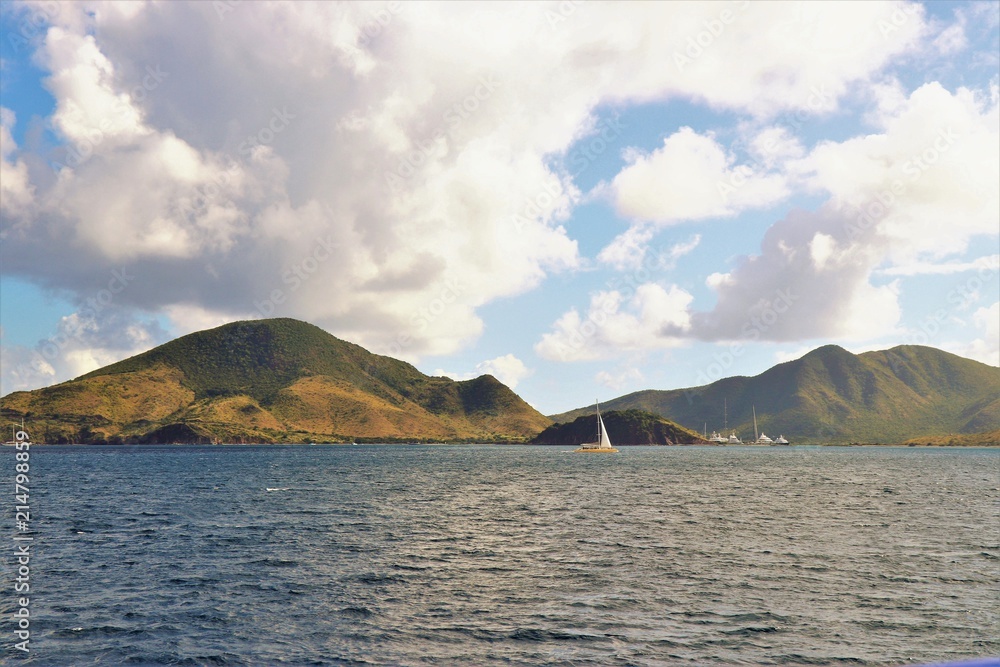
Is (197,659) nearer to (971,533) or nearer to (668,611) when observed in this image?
(668,611)

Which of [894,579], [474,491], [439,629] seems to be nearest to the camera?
[439,629]

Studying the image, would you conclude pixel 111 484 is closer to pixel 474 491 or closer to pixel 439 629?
pixel 474 491

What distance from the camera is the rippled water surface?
27172 millimetres

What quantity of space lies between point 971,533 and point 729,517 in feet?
67.5

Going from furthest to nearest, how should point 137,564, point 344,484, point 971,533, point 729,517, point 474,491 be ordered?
1. point 344,484
2. point 474,491
3. point 729,517
4. point 971,533
5. point 137,564

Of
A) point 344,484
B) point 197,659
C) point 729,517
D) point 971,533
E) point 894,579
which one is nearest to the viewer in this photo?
point 197,659

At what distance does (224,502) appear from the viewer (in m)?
82.1

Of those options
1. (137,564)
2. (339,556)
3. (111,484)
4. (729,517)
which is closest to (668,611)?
(339,556)

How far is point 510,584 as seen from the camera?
3750cm

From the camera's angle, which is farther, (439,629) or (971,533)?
(971,533)

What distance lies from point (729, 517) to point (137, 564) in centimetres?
5383

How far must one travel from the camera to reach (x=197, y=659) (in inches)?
1014

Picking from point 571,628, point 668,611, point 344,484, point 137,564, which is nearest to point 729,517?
point 668,611

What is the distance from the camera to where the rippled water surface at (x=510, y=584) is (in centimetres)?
2717
